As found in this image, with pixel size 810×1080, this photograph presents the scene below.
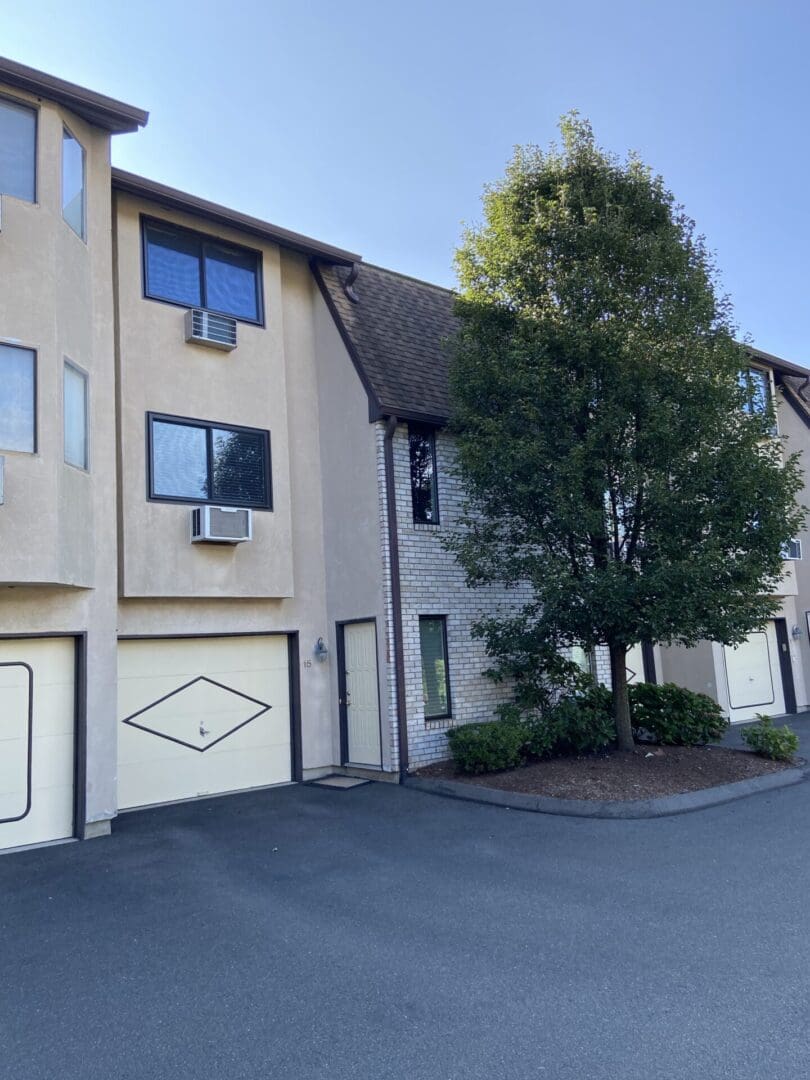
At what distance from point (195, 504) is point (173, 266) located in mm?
3500

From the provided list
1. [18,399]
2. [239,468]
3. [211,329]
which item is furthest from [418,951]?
[211,329]

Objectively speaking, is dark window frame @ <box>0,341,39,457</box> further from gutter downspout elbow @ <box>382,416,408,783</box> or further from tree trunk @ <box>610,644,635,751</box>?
tree trunk @ <box>610,644,635,751</box>

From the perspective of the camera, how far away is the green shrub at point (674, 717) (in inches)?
475

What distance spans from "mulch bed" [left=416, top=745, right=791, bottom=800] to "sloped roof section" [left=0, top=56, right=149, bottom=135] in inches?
364

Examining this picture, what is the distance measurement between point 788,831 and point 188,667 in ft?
24.9

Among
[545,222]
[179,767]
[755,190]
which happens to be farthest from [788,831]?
[755,190]

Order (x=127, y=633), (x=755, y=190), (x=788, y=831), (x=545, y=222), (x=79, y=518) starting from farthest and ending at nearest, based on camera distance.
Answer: (x=755, y=190)
(x=545, y=222)
(x=127, y=633)
(x=79, y=518)
(x=788, y=831)

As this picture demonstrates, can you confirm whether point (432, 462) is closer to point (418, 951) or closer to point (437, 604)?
point (437, 604)

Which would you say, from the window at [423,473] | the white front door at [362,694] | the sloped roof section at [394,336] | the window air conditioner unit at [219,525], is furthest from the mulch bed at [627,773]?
the sloped roof section at [394,336]

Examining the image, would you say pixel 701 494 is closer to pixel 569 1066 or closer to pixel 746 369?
pixel 746 369

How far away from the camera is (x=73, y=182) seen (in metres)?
9.82

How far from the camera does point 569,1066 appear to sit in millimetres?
3881

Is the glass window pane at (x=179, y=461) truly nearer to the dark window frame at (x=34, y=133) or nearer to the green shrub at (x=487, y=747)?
the dark window frame at (x=34, y=133)

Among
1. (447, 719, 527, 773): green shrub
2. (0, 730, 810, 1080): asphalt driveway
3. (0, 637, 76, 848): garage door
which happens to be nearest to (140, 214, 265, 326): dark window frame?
(0, 637, 76, 848): garage door
